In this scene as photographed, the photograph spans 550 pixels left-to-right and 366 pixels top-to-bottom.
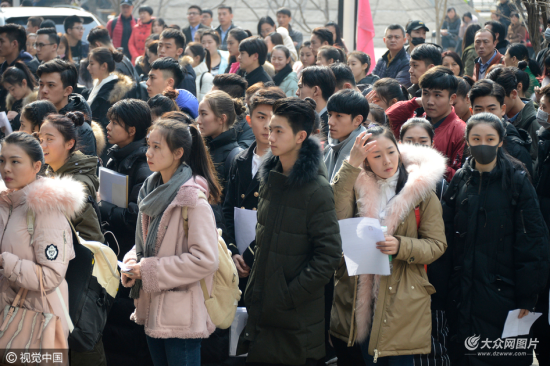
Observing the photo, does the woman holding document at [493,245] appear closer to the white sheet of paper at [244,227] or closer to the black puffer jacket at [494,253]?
the black puffer jacket at [494,253]

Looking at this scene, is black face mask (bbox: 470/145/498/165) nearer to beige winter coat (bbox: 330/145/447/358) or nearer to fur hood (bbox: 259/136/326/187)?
beige winter coat (bbox: 330/145/447/358)

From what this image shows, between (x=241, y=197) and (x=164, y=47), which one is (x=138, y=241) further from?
(x=164, y=47)

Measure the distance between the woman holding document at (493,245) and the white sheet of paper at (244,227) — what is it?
50.7 inches

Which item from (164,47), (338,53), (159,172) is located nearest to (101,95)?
(164,47)

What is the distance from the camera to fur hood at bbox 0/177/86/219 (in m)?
3.07

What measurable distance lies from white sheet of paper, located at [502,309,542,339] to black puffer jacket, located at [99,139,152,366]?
7.98 feet

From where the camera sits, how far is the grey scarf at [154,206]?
312 cm

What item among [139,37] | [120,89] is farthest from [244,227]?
[139,37]

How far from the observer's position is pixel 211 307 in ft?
10.4

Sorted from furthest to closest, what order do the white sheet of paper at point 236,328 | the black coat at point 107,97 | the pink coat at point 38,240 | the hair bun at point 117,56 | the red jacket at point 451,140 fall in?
1. the hair bun at point 117,56
2. the black coat at point 107,97
3. the red jacket at point 451,140
4. the white sheet of paper at point 236,328
5. the pink coat at point 38,240

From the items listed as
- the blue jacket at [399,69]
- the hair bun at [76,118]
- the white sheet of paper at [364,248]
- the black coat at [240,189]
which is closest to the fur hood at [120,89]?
the hair bun at [76,118]

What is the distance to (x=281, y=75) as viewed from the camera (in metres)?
7.89

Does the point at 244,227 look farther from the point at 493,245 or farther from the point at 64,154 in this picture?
the point at 493,245

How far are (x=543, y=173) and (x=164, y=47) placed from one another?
19.3ft
